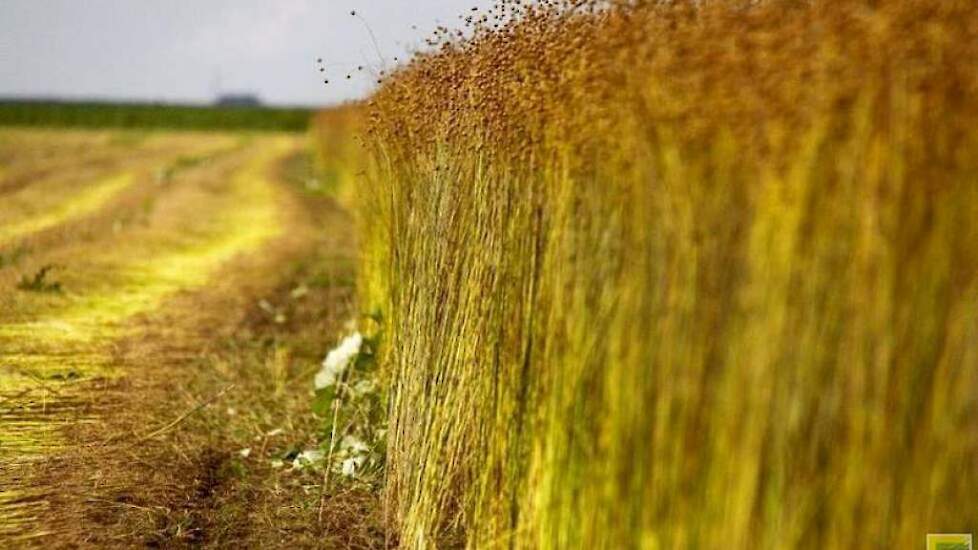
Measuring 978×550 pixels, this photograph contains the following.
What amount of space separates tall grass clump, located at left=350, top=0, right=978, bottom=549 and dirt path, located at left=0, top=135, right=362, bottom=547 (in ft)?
5.76

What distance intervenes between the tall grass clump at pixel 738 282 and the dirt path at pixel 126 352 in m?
1.75

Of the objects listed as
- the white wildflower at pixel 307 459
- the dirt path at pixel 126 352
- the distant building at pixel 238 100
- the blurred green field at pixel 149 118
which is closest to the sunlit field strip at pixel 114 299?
the dirt path at pixel 126 352

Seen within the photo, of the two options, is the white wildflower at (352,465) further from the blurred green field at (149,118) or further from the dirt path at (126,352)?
the blurred green field at (149,118)

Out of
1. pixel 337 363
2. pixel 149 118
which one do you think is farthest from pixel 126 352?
pixel 149 118

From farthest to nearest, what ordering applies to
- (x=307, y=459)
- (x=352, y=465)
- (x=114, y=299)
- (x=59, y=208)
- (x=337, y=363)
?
(x=59, y=208) → (x=114, y=299) → (x=337, y=363) → (x=307, y=459) → (x=352, y=465)

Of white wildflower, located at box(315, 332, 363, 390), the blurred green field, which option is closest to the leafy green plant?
white wildflower, located at box(315, 332, 363, 390)

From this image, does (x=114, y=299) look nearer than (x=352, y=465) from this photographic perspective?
No

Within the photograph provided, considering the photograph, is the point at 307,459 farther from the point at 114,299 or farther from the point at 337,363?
the point at 114,299

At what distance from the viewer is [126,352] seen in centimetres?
763

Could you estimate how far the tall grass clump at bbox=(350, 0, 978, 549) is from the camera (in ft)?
9.39

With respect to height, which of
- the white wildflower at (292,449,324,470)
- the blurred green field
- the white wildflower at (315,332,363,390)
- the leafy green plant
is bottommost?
the white wildflower at (292,449,324,470)

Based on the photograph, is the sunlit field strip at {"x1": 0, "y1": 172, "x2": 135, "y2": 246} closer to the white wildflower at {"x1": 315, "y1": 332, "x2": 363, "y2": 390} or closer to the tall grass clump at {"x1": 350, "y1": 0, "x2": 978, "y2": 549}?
the white wildflower at {"x1": 315, "y1": 332, "x2": 363, "y2": 390}

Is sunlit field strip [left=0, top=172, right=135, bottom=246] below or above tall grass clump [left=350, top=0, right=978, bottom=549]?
above

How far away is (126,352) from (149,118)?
59530 millimetres
